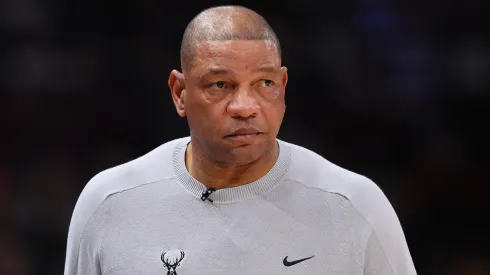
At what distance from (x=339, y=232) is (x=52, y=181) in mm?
2248

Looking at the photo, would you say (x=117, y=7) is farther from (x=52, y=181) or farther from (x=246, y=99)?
(x=246, y=99)

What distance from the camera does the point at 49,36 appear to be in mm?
4539

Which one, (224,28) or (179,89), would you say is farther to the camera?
(179,89)

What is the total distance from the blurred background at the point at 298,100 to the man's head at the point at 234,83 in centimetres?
183

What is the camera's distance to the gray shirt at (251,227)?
239 centimetres

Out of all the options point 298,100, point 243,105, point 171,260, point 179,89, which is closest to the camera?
point 243,105

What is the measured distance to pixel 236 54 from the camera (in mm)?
2322

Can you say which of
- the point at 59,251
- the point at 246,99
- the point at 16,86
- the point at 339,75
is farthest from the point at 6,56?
the point at 246,99

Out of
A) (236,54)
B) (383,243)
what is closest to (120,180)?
(236,54)

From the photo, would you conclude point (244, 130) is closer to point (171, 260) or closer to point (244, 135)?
point (244, 135)

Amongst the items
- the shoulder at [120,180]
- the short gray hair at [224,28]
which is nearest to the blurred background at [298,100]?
the shoulder at [120,180]

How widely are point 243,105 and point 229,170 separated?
0.24m

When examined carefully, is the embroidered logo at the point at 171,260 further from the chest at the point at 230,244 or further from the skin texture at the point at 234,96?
the skin texture at the point at 234,96

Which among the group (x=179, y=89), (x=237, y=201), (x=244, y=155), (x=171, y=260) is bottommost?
(x=171, y=260)
